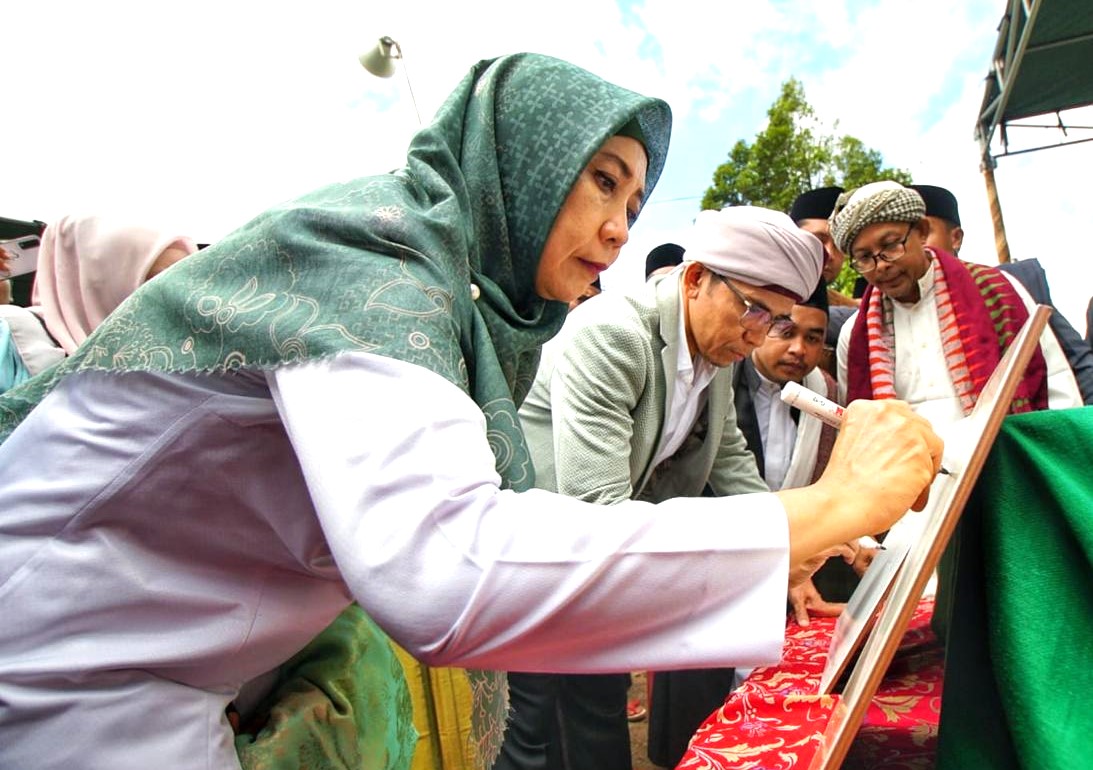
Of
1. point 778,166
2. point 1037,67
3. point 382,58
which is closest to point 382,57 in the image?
point 382,58

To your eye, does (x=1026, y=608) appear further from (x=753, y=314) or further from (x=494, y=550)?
(x=753, y=314)

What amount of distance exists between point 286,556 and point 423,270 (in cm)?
40

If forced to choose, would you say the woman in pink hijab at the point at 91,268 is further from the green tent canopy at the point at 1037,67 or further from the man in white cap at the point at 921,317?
the green tent canopy at the point at 1037,67

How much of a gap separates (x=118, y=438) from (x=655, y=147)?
1.14 meters

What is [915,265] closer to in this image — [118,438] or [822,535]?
[822,535]

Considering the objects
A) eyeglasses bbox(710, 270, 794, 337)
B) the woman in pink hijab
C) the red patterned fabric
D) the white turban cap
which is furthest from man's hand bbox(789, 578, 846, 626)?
the woman in pink hijab

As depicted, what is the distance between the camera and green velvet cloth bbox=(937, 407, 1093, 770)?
809mm

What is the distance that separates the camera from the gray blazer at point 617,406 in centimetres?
190

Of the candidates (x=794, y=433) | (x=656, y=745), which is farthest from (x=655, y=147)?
(x=656, y=745)

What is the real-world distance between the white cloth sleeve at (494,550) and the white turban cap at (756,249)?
5.13 feet

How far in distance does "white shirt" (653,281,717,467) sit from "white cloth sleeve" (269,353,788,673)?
1.39m

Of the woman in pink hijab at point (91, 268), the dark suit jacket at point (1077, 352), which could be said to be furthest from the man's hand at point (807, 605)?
the woman in pink hijab at point (91, 268)

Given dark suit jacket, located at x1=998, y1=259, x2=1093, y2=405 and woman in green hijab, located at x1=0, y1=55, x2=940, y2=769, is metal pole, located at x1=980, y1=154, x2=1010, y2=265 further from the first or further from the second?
woman in green hijab, located at x1=0, y1=55, x2=940, y2=769

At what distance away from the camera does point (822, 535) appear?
2.42 ft
